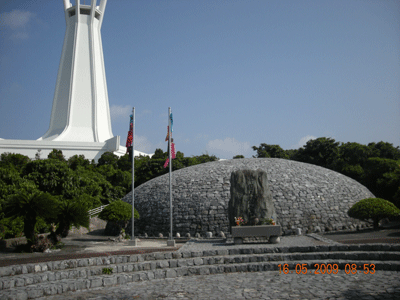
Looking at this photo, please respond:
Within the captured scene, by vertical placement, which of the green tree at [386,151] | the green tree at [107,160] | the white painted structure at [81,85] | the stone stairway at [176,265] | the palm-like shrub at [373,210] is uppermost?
the white painted structure at [81,85]

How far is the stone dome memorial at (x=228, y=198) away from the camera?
20.1m

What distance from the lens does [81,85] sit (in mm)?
62031

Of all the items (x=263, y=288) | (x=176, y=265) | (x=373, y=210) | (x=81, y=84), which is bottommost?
(x=263, y=288)

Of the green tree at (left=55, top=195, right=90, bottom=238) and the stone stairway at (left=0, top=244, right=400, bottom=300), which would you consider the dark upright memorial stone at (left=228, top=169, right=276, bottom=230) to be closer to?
the stone stairway at (left=0, top=244, right=400, bottom=300)

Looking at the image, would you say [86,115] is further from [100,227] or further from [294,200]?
[294,200]

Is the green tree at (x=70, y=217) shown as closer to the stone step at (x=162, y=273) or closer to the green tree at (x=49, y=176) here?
the stone step at (x=162, y=273)

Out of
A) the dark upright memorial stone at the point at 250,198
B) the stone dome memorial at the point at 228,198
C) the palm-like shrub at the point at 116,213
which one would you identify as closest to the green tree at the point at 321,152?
the stone dome memorial at the point at 228,198

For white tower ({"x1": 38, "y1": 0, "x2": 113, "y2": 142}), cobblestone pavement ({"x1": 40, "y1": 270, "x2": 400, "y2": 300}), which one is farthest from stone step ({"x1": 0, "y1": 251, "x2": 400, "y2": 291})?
white tower ({"x1": 38, "y1": 0, "x2": 113, "y2": 142})

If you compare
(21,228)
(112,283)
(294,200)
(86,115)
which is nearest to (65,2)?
(86,115)

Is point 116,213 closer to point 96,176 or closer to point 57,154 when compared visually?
point 96,176

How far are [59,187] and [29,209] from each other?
1532 centimetres

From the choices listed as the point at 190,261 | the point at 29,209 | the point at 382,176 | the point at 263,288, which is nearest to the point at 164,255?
the point at 190,261

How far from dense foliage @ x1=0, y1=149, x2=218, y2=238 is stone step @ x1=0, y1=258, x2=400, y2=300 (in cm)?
647

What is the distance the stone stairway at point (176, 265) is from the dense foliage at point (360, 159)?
14766 mm
